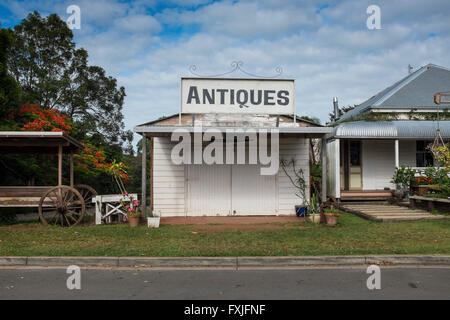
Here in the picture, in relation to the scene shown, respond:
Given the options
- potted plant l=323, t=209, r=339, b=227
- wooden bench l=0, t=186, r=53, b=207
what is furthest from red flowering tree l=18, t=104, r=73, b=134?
potted plant l=323, t=209, r=339, b=227

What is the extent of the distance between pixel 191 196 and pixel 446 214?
317 inches

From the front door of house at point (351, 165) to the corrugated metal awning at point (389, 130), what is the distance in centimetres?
142

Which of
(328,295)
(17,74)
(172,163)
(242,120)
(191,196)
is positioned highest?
(17,74)

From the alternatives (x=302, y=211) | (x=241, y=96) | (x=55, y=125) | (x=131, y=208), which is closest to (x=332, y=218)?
(x=302, y=211)

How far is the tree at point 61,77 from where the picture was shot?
68.6 ft

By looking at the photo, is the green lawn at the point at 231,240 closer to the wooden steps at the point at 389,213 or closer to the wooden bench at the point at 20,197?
the wooden steps at the point at 389,213

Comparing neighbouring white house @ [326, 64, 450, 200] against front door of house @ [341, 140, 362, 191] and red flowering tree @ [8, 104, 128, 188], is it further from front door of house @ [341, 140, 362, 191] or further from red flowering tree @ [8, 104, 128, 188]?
red flowering tree @ [8, 104, 128, 188]

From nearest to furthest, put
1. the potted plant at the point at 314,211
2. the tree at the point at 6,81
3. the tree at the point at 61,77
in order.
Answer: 1. the potted plant at the point at 314,211
2. the tree at the point at 6,81
3. the tree at the point at 61,77

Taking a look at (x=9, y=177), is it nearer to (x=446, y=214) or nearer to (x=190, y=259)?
(x=190, y=259)

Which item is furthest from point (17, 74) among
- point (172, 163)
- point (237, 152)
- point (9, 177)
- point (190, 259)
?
point (190, 259)

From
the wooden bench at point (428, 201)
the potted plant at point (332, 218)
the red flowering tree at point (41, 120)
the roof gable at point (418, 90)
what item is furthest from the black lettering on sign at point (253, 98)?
the red flowering tree at point (41, 120)

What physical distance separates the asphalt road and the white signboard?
630 cm

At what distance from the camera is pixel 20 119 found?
55.8ft

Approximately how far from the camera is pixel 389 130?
14.4 metres
